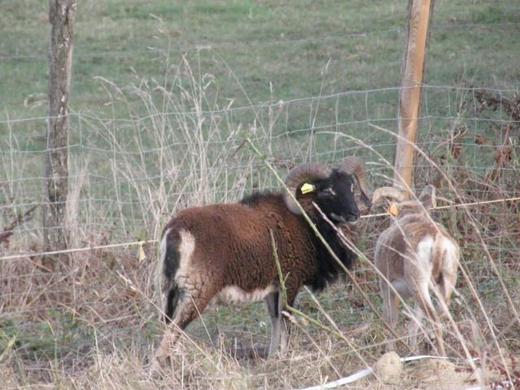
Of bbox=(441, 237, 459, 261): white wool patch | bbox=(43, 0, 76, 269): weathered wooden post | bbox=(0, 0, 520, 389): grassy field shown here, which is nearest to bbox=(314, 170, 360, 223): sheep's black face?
bbox=(0, 0, 520, 389): grassy field

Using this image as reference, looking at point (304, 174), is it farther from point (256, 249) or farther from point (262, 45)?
point (262, 45)

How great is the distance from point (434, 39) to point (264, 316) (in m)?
11.7

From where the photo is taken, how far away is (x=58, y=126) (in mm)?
9227

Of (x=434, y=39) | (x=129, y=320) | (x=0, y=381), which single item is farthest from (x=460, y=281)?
(x=434, y=39)

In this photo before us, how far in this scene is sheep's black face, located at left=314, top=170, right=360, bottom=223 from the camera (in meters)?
8.41

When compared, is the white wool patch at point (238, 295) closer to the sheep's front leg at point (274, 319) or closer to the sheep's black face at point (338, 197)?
the sheep's front leg at point (274, 319)

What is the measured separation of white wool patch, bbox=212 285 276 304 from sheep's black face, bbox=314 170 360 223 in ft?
2.52

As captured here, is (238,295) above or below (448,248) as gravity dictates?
below

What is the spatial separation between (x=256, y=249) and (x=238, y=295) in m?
0.33

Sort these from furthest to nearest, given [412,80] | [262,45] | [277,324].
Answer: [262,45] < [412,80] < [277,324]

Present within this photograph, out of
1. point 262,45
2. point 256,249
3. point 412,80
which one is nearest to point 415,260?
point 256,249

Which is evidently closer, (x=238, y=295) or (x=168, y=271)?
(x=168, y=271)

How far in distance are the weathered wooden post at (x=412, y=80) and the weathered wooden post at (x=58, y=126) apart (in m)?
2.63

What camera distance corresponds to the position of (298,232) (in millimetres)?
8336
